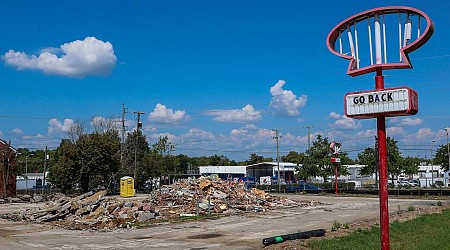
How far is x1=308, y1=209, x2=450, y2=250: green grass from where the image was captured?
14594 millimetres

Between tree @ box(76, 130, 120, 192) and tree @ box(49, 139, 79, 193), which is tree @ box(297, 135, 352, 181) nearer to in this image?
tree @ box(76, 130, 120, 192)

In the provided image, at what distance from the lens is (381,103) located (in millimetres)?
10570

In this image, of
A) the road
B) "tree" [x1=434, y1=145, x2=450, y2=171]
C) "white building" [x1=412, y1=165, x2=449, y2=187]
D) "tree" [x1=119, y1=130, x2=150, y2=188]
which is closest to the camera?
the road

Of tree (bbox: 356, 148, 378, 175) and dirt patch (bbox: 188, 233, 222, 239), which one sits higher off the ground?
tree (bbox: 356, 148, 378, 175)

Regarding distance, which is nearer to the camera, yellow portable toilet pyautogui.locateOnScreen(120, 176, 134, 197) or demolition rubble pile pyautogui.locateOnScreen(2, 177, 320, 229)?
demolition rubble pile pyautogui.locateOnScreen(2, 177, 320, 229)

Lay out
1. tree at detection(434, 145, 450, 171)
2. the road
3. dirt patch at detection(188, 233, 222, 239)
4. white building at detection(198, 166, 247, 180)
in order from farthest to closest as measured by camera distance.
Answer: white building at detection(198, 166, 247, 180) → tree at detection(434, 145, 450, 171) → dirt patch at detection(188, 233, 222, 239) → the road

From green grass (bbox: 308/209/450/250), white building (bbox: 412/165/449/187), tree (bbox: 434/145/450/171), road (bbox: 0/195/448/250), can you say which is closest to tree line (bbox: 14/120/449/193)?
tree (bbox: 434/145/450/171)

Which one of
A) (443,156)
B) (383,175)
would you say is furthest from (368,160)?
(383,175)

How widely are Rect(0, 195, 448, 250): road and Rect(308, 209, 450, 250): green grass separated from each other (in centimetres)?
275

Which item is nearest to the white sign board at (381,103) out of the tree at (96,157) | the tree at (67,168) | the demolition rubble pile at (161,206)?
Answer: the demolition rubble pile at (161,206)

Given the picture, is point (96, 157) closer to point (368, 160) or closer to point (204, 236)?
point (204, 236)

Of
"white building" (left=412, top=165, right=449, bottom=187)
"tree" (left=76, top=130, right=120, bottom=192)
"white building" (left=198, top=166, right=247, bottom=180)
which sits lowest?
"white building" (left=412, top=165, right=449, bottom=187)

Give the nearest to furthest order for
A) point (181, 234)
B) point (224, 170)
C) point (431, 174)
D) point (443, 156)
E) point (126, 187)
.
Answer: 1. point (181, 234)
2. point (126, 187)
3. point (443, 156)
4. point (431, 174)
5. point (224, 170)

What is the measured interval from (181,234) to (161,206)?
10467 millimetres
